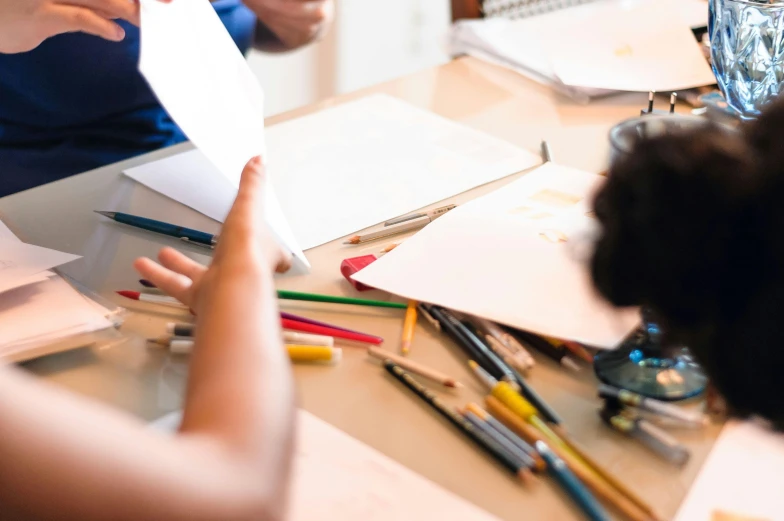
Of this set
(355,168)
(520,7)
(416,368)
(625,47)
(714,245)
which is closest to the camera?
(714,245)

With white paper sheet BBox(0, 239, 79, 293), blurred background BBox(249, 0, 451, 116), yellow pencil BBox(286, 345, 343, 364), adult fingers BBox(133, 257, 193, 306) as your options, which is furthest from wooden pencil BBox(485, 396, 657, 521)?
blurred background BBox(249, 0, 451, 116)

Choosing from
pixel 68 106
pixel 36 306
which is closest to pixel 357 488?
pixel 36 306

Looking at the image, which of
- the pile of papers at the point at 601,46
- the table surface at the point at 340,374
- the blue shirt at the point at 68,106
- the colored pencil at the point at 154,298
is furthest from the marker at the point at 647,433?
the blue shirt at the point at 68,106

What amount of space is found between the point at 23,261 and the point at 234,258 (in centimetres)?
21

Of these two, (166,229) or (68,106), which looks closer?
(166,229)

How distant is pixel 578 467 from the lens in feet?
1.38

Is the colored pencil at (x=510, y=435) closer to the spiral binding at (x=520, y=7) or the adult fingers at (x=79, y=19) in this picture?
the adult fingers at (x=79, y=19)

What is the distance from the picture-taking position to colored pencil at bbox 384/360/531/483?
1.39 ft

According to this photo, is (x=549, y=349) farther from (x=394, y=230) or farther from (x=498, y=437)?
(x=394, y=230)

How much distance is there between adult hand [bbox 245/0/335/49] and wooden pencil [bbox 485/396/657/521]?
0.66 m

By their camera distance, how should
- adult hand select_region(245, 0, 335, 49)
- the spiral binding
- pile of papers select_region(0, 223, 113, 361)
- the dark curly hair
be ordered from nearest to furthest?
the dark curly hair, pile of papers select_region(0, 223, 113, 361), adult hand select_region(245, 0, 335, 49), the spiral binding

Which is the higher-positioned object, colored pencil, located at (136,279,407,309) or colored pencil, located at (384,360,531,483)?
colored pencil, located at (136,279,407,309)

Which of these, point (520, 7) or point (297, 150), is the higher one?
point (520, 7)

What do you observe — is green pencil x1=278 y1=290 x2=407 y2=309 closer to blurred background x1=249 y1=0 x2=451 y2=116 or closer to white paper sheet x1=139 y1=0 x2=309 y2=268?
white paper sheet x1=139 y1=0 x2=309 y2=268
